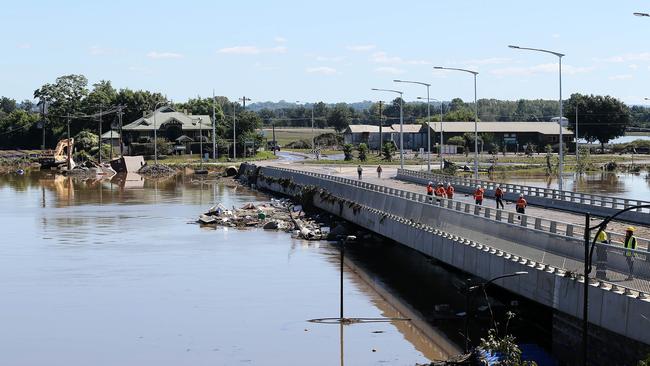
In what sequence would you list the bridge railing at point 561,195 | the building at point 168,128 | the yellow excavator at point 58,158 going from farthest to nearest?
the building at point 168,128, the yellow excavator at point 58,158, the bridge railing at point 561,195

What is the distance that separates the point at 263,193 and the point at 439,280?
2446 inches

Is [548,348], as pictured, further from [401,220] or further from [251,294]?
[401,220]

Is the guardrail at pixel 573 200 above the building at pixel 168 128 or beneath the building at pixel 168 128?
beneath

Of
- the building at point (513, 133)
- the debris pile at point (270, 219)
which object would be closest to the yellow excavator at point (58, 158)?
the building at point (513, 133)

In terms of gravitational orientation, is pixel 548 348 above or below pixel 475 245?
below

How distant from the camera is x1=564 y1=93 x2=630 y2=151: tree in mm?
182375

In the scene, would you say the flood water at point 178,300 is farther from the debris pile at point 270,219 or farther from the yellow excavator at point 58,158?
the yellow excavator at point 58,158

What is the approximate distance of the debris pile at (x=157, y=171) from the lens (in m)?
146

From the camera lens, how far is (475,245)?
40.2 metres

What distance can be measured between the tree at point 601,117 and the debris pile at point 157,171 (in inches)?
2888

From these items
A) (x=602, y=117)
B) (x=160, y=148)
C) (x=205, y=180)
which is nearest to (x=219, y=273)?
(x=205, y=180)

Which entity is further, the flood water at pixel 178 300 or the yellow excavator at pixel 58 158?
the yellow excavator at pixel 58 158

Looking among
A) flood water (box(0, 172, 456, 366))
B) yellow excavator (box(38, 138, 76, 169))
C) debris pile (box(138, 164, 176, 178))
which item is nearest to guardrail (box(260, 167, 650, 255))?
flood water (box(0, 172, 456, 366))

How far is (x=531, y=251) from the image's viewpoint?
113ft
